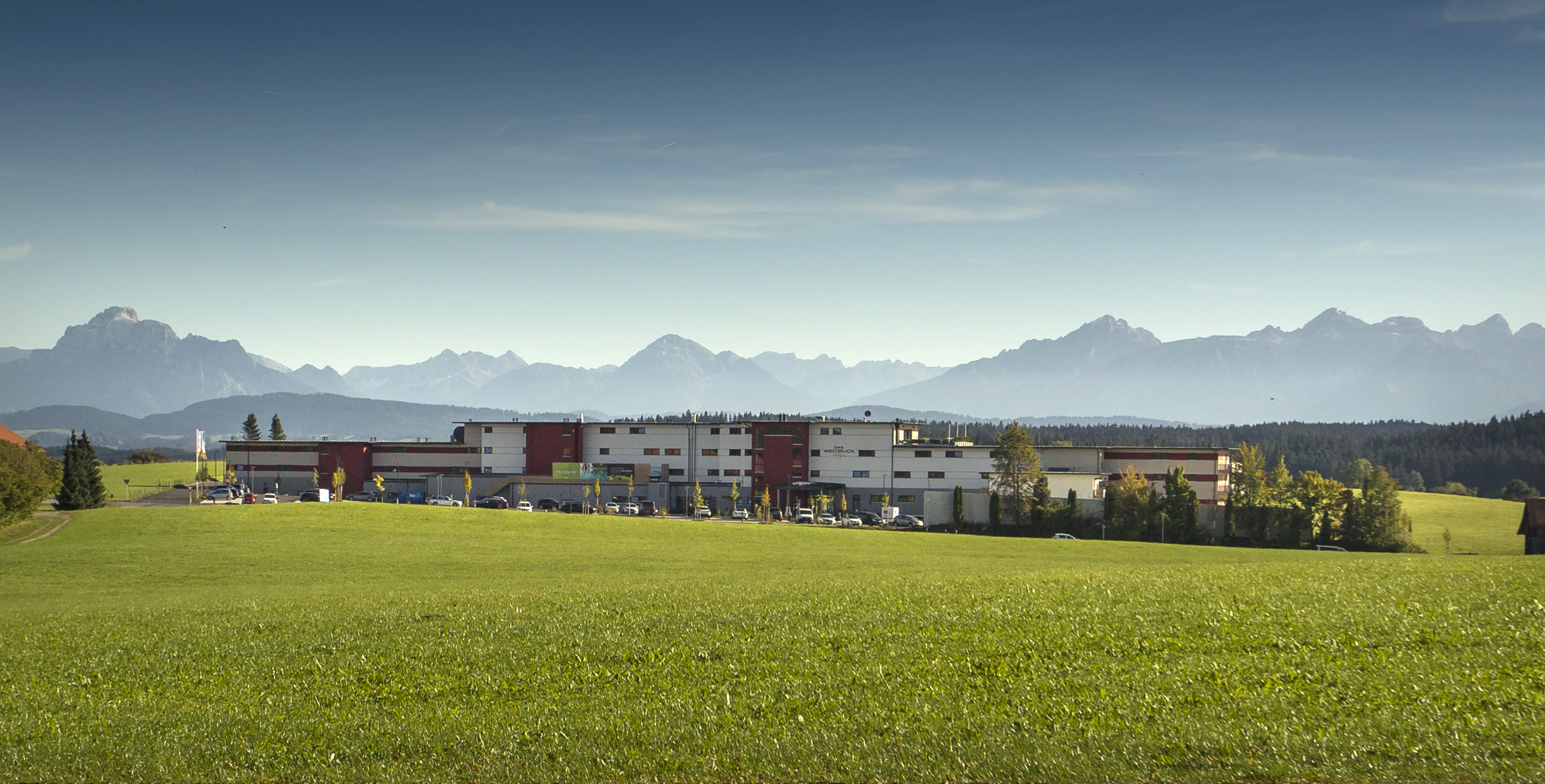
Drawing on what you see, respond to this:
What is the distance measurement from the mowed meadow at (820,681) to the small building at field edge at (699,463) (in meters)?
88.5

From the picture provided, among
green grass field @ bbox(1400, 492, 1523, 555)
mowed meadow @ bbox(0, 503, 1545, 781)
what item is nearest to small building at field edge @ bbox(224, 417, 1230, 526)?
green grass field @ bbox(1400, 492, 1523, 555)

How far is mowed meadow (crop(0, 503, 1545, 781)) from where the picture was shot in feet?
39.4

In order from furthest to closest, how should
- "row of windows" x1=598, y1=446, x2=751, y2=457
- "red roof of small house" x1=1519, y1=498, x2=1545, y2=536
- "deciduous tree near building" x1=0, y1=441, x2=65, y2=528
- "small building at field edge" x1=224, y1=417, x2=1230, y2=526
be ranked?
"row of windows" x1=598, y1=446, x2=751, y2=457 → "small building at field edge" x1=224, y1=417, x2=1230, y2=526 → "red roof of small house" x1=1519, y1=498, x2=1545, y2=536 → "deciduous tree near building" x1=0, y1=441, x2=65, y2=528

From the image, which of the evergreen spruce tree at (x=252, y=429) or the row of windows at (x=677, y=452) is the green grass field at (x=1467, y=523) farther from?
the evergreen spruce tree at (x=252, y=429)

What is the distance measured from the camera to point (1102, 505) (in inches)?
3971

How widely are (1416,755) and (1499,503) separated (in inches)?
6703

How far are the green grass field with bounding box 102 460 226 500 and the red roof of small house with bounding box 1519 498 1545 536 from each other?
454 ft

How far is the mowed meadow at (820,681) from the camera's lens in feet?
39.4

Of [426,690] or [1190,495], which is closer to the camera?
[426,690]

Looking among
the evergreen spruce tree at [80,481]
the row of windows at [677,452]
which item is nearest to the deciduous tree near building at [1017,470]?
the row of windows at [677,452]

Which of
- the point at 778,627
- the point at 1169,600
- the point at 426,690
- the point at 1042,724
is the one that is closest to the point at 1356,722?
the point at 1042,724

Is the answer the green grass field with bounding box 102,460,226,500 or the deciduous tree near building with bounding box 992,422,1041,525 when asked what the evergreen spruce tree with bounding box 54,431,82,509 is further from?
the deciduous tree near building with bounding box 992,422,1041,525

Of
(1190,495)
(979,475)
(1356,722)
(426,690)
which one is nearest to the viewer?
(1356,722)

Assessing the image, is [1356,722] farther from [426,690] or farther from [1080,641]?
[426,690]
